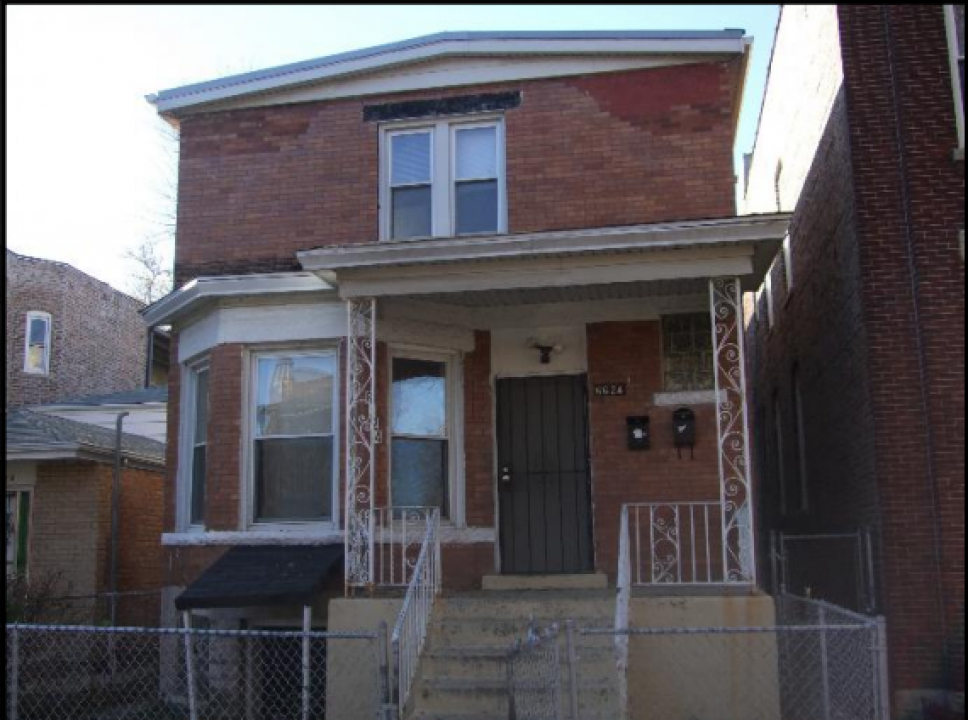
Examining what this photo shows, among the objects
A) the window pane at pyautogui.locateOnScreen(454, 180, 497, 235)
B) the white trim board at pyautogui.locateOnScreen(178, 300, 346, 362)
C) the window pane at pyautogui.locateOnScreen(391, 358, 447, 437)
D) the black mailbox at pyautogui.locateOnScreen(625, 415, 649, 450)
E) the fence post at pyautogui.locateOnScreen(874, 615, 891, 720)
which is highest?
the window pane at pyautogui.locateOnScreen(454, 180, 497, 235)

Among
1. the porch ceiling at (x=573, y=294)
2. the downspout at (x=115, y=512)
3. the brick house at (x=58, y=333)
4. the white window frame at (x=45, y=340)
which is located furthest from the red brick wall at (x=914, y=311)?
the white window frame at (x=45, y=340)

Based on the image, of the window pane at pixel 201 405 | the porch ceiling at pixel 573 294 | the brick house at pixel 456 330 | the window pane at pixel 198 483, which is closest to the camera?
the porch ceiling at pixel 573 294

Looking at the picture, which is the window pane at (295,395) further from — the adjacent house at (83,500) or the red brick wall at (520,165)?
the adjacent house at (83,500)

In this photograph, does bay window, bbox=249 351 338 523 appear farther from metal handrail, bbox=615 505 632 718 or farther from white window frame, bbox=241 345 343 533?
metal handrail, bbox=615 505 632 718

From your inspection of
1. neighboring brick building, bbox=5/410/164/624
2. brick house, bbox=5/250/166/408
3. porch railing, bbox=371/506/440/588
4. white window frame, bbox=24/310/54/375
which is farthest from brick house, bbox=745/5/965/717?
white window frame, bbox=24/310/54/375

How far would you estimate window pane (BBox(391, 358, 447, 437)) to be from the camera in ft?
35.0

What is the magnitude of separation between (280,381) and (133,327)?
18.8m

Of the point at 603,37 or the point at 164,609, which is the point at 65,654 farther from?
the point at 603,37

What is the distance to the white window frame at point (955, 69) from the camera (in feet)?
31.1

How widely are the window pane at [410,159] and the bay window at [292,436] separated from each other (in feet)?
6.75

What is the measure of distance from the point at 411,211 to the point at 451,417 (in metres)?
2.22

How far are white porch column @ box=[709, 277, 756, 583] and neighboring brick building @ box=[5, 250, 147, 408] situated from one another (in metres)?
18.1

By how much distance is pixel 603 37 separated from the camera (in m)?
10.7

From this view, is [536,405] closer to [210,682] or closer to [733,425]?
[733,425]
